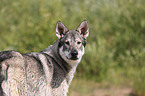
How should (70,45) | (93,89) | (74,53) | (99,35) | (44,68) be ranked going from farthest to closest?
(99,35), (93,89), (70,45), (74,53), (44,68)

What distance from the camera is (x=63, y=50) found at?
15.0 feet

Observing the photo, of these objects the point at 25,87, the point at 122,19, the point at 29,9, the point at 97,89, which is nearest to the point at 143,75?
the point at 97,89

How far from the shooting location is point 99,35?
1162cm

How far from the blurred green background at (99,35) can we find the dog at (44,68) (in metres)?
3.22

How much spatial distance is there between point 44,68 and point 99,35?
25.2 ft

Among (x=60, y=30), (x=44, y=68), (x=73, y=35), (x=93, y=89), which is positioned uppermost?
(x=93, y=89)

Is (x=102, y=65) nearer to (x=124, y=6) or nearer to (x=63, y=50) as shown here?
(x=124, y=6)

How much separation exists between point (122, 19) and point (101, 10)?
227 cm

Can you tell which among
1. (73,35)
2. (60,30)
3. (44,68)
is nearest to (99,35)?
(60,30)

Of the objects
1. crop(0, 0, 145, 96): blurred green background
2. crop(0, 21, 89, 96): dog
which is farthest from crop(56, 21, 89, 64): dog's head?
crop(0, 0, 145, 96): blurred green background

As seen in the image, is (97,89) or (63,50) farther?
(97,89)

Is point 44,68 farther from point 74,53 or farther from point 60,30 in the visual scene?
point 60,30

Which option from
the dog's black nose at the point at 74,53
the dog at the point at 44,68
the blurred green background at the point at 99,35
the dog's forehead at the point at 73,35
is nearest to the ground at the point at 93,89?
the blurred green background at the point at 99,35

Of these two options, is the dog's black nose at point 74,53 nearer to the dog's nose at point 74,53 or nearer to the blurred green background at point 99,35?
the dog's nose at point 74,53
